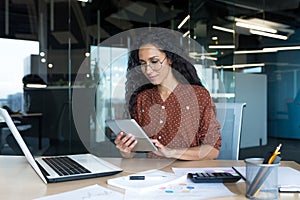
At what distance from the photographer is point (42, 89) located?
194 inches

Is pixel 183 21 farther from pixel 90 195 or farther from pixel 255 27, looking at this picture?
pixel 90 195

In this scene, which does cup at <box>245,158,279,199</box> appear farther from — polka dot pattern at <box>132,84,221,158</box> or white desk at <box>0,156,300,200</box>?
polka dot pattern at <box>132,84,221,158</box>

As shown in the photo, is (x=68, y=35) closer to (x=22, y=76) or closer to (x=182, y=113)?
(x=22, y=76)

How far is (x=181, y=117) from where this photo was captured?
1733 mm

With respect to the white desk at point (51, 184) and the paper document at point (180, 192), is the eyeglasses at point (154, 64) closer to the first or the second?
the white desk at point (51, 184)

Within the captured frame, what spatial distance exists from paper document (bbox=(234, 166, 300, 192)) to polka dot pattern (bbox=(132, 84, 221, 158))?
1.40 feet

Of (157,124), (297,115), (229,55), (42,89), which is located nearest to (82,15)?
(42,89)

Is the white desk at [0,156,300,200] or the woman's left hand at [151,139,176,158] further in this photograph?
the woman's left hand at [151,139,176,158]

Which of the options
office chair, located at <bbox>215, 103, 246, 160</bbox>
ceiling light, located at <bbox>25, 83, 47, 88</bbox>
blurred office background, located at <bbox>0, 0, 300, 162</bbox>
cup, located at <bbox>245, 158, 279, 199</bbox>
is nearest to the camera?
cup, located at <bbox>245, 158, 279, 199</bbox>

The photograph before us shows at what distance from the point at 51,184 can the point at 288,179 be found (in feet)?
2.27

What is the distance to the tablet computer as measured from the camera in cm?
124

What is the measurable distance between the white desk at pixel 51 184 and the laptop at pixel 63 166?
0.02 m

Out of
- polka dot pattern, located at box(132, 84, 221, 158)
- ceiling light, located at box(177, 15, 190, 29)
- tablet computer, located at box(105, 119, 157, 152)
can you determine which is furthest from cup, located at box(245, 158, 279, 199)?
ceiling light, located at box(177, 15, 190, 29)

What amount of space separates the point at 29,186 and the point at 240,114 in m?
1.10
